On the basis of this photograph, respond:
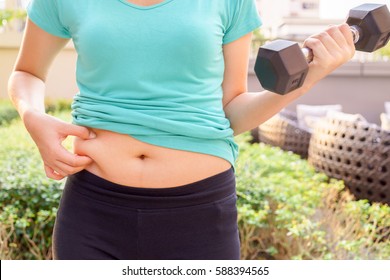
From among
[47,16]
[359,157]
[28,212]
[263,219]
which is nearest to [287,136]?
[359,157]

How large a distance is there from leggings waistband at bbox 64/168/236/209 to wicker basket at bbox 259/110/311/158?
4902 mm

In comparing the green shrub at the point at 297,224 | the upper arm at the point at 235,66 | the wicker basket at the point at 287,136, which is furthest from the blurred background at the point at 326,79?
the upper arm at the point at 235,66

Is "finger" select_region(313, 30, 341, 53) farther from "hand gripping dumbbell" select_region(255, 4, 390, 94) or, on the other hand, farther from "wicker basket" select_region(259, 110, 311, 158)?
"wicker basket" select_region(259, 110, 311, 158)

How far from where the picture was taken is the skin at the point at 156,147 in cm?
112

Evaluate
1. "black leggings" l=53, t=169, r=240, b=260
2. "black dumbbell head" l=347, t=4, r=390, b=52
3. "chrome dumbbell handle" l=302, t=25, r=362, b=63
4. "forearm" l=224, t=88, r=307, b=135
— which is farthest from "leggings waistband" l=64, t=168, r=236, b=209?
"black dumbbell head" l=347, t=4, r=390, b=52

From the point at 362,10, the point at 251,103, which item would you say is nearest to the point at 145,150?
the point at 251,103

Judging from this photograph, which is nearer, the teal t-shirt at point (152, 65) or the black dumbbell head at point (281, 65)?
the black dumbbell head at point (281, 65)

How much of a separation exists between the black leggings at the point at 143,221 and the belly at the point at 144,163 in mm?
14

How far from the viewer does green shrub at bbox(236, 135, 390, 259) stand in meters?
3.09

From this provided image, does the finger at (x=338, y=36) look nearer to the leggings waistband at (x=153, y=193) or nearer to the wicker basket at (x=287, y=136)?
the leggings waistband at (x=153, y=193)

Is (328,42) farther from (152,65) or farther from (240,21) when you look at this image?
(152,65)

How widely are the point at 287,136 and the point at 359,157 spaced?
5.76ft

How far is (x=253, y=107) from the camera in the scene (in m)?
1.25

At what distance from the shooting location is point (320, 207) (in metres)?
3.80
